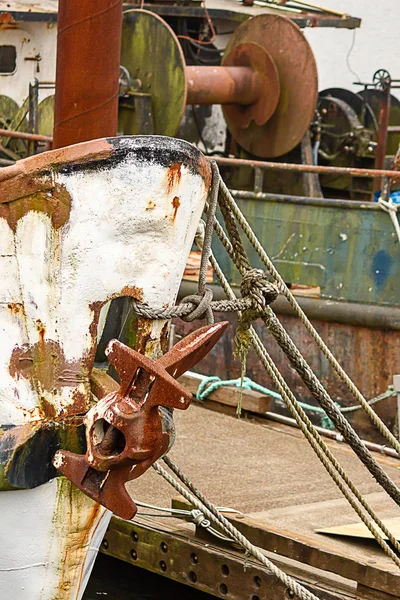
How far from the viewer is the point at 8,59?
10.4 meters

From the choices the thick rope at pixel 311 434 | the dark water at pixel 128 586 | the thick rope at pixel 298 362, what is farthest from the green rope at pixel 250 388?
the thick rope at pixel 298 362

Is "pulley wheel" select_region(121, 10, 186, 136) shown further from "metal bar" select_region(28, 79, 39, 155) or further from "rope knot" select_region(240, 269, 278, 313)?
"rope knot" select_region(240, 269, 278, 313)

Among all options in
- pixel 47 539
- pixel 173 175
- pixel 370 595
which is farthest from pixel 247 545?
pixel 173 175

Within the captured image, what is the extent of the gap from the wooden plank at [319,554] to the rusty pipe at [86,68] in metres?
1.82

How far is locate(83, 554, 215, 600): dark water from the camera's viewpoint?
579cm

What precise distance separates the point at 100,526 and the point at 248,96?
689cm

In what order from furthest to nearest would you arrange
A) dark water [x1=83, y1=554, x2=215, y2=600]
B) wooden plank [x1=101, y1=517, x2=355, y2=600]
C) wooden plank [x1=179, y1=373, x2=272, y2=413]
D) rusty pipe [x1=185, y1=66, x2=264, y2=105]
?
1. rusty pipe [x1=185, y1=66, x2=264, y2=105]
2. wooden plank [x1=179, y1=373, x2=272, y2=413]
3. dark water [x1=83, y1=554, x2=215, y2=600]
4. wooden plank [x1=101, y1=517, x2=355, y2=600]

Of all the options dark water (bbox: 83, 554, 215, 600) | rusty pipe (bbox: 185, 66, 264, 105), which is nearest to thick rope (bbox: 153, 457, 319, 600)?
dark water (bbox: 83, 554, 215, 600)

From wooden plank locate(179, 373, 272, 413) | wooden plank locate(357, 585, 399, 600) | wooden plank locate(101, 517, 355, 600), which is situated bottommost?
wooden plank locate(101, 517, 355, 600)

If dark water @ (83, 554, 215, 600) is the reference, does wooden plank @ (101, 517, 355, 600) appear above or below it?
above

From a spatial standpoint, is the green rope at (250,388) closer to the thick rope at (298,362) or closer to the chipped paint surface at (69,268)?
the thick rope at (298,362)

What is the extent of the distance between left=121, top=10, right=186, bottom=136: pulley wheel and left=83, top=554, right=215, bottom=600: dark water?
4427 millimetres

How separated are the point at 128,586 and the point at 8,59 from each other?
6.05 m

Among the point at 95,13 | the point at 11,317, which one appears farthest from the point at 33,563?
the point at 95,13
